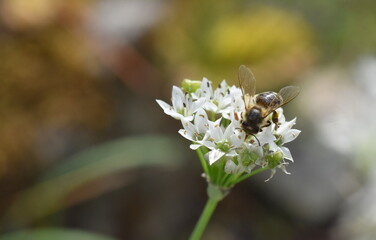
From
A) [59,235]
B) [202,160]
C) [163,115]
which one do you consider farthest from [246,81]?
[163,115]

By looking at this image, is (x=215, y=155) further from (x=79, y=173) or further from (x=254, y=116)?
(x=79, y=173)

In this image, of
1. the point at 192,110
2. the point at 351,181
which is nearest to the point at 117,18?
the point at 351,181

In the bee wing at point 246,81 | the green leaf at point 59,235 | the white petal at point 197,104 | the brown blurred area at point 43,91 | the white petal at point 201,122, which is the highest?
the brown blurred area at point 43,91

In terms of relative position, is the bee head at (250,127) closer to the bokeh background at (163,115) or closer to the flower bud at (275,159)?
the flower bud at (275,159)

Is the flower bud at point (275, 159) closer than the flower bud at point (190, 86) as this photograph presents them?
Yes

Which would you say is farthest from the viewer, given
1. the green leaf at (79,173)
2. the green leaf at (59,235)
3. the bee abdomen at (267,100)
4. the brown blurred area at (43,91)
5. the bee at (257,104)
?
the brown blurred area at (43,91)

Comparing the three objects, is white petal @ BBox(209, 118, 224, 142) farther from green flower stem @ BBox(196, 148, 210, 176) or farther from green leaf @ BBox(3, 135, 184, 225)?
green leaf @ BBox(3, 135, 184, 225)

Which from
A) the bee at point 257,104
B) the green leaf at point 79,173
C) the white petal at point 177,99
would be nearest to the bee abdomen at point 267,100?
the bee at point 257,104

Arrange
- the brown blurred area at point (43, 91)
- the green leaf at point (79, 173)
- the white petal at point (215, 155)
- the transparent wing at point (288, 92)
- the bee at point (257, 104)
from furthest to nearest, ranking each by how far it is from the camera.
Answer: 1. the brown blurred area at point (43, 91)
2. the green leaf at point (79, 173)
3. the transparent wing at point (288, 92)
4. the bee at point (257, 104)
5. the white petal at point (215, 155)
